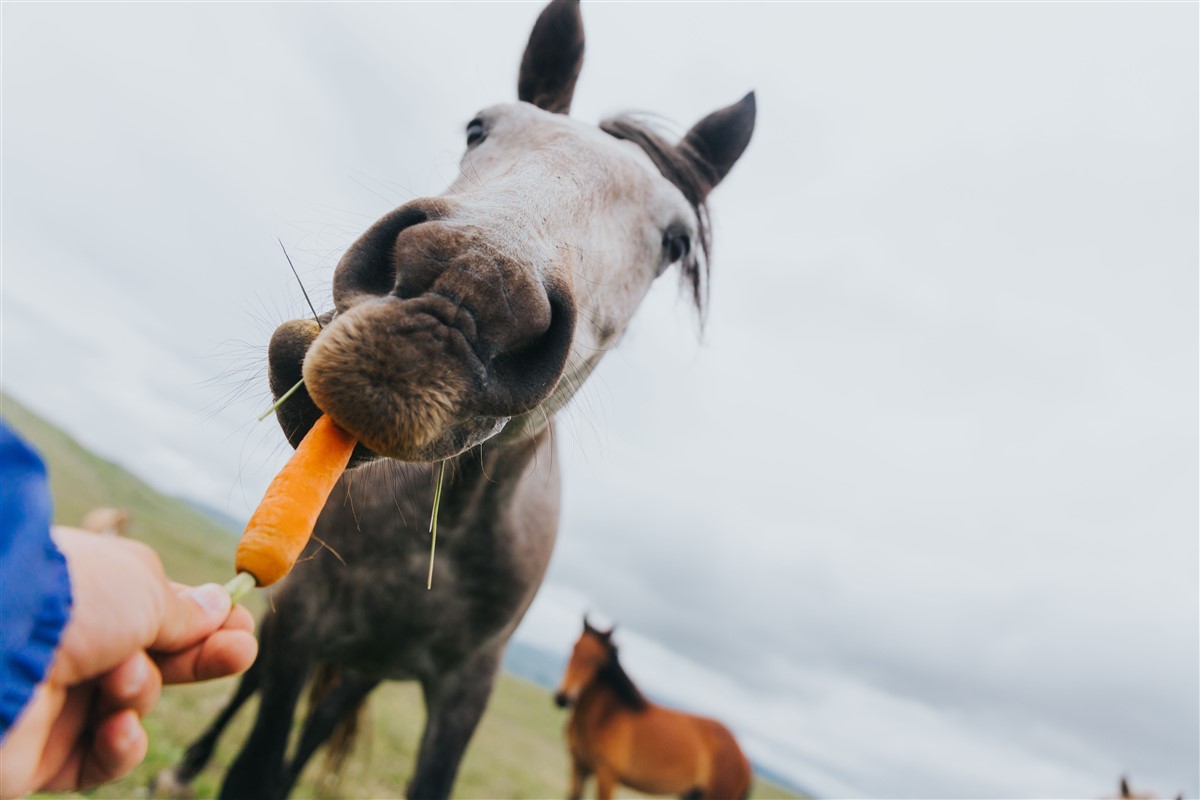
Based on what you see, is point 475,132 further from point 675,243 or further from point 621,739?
point 621,739

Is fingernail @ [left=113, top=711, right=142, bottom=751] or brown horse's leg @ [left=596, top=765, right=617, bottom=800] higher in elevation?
fingernail @ [left=113, top=711, right=142, bottom=751]

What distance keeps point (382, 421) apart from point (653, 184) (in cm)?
202

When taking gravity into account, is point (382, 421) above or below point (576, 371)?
below

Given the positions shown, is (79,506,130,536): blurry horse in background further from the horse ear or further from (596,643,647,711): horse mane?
the horse ear

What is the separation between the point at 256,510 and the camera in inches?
47.2

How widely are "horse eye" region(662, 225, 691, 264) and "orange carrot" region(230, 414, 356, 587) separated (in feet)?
6.95

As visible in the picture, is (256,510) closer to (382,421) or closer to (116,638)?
(382,421)

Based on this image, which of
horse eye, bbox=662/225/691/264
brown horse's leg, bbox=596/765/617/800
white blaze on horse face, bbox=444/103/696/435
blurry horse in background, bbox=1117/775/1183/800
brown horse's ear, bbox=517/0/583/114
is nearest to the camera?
white blaze on horse face, bbox=444/103/696/435

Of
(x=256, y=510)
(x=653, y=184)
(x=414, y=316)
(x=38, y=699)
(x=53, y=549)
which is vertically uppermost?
(x=653, y=184)

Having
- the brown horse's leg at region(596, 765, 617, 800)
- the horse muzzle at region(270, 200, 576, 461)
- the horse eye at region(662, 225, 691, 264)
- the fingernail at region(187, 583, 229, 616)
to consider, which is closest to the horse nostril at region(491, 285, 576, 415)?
the horse muzzle at region(270, 200, 576, 461)

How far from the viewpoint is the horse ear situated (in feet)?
12.8

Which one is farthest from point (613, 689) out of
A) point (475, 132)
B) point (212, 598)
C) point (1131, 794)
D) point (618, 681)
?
point (212, 598)

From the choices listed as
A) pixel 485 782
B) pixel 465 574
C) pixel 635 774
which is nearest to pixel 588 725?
pixel 635 774

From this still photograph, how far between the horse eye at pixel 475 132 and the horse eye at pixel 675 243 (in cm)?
104
